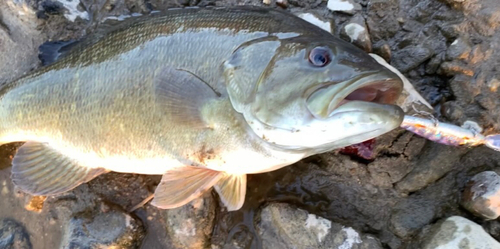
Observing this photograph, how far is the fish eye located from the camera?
6.18 ft

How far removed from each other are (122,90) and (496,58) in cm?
233

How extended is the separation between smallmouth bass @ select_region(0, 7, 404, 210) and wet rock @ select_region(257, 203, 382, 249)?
0.33m

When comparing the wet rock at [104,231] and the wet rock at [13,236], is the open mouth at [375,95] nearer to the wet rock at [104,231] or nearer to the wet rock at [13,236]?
the wet rock at [104,231]

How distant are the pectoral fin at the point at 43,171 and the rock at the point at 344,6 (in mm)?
2099

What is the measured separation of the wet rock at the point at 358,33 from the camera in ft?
8.50

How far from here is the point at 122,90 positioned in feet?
7.50

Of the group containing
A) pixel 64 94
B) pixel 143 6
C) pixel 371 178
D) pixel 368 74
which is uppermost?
pixel 368 74

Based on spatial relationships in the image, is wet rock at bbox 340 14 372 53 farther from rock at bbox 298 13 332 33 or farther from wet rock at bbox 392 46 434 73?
wet rock at bbox 392 46 434 73

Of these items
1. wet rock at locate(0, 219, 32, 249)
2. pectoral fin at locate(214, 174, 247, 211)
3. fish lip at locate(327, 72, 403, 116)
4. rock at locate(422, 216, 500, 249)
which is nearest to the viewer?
fish lip at locate(327, 72, 403, 116)

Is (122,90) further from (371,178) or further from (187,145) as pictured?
(371,178)

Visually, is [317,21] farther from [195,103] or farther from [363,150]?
[195,103]

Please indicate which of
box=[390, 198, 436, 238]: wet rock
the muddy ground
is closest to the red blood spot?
the muddy ground

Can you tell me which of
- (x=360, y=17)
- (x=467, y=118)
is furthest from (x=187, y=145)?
(x=467, y=118)

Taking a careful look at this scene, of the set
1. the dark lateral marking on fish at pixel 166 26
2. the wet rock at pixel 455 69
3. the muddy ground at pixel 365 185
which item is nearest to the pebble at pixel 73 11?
the muddy ground at pixel 365 185
